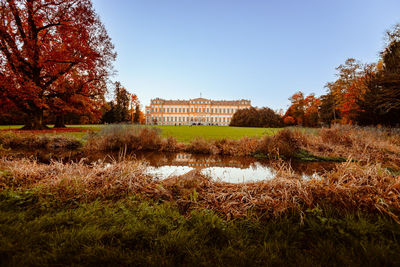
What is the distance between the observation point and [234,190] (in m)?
2.36

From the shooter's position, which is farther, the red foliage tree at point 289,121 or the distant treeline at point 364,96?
the red foliage tree at point 289,121

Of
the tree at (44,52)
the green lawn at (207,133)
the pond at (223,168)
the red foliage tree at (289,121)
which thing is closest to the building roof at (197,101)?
the red foliage tree at (289,121)

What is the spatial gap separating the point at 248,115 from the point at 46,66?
120 ft

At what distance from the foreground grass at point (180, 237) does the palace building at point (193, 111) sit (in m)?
74.4

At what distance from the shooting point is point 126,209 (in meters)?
1.85

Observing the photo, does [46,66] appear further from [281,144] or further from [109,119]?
[109,119]

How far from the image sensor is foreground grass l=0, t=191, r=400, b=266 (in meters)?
1.19

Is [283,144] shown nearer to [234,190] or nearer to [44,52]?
[234,190]

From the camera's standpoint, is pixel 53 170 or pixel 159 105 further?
pixel 159 105

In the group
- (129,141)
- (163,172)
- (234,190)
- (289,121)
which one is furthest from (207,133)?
(289,121)

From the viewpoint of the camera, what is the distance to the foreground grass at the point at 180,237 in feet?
3.90

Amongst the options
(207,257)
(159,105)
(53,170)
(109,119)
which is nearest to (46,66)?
(53,170)

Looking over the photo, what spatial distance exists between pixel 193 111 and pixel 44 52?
223 feet

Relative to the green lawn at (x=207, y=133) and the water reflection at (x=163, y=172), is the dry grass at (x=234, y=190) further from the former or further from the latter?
the green lawn at (x=207, y=133)
